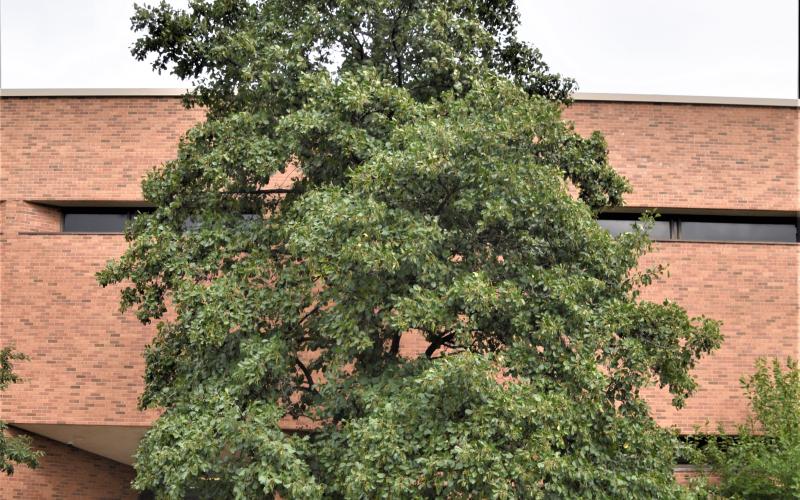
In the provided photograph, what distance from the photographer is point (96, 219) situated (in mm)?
20438

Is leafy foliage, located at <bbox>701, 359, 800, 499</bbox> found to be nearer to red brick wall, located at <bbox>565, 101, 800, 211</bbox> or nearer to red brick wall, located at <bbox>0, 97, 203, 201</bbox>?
red brick wall, located at <bbox>565, 101, 800, 211</bbox>

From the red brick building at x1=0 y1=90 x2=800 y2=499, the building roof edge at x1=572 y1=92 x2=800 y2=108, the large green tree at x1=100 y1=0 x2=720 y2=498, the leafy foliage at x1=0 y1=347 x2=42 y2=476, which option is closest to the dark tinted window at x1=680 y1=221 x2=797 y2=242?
the red brick building at x1=0 y1=90 x2=800 y2=499

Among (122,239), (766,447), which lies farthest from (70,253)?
(766,447)

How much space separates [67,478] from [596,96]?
1439 centimetres

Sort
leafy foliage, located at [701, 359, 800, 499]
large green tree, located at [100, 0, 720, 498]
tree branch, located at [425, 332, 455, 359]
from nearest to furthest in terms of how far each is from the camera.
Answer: large green tree, located at [100, 0, 720, 498] → tree branch, located at [425, 332, 455, 359] → leafy foliage, located at [701, 359, 800, 499]

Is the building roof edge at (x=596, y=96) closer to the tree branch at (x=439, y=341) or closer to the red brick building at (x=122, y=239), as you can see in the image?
the red brick building at (x=122, y=239)

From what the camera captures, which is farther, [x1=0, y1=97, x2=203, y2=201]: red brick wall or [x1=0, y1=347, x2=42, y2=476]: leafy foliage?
[x1=0, y1=97, x2=203, y2=201]: red brick wall

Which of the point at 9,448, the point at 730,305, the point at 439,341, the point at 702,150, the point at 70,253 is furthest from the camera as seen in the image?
the point at 702,150

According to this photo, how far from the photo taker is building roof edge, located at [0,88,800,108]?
1994 centimetres

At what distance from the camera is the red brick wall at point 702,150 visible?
1988 centimetres

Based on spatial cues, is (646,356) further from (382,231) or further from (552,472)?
(382,231)

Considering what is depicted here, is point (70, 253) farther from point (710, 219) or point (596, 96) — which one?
point (710, 219)

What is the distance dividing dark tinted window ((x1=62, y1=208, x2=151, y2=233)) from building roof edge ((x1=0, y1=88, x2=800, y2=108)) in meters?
2.51

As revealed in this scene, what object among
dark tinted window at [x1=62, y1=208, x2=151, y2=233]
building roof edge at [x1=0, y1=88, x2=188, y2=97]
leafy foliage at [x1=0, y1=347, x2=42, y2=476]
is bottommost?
leafy foliage at [x1=0, y1=347, x2=42, y2=476]
